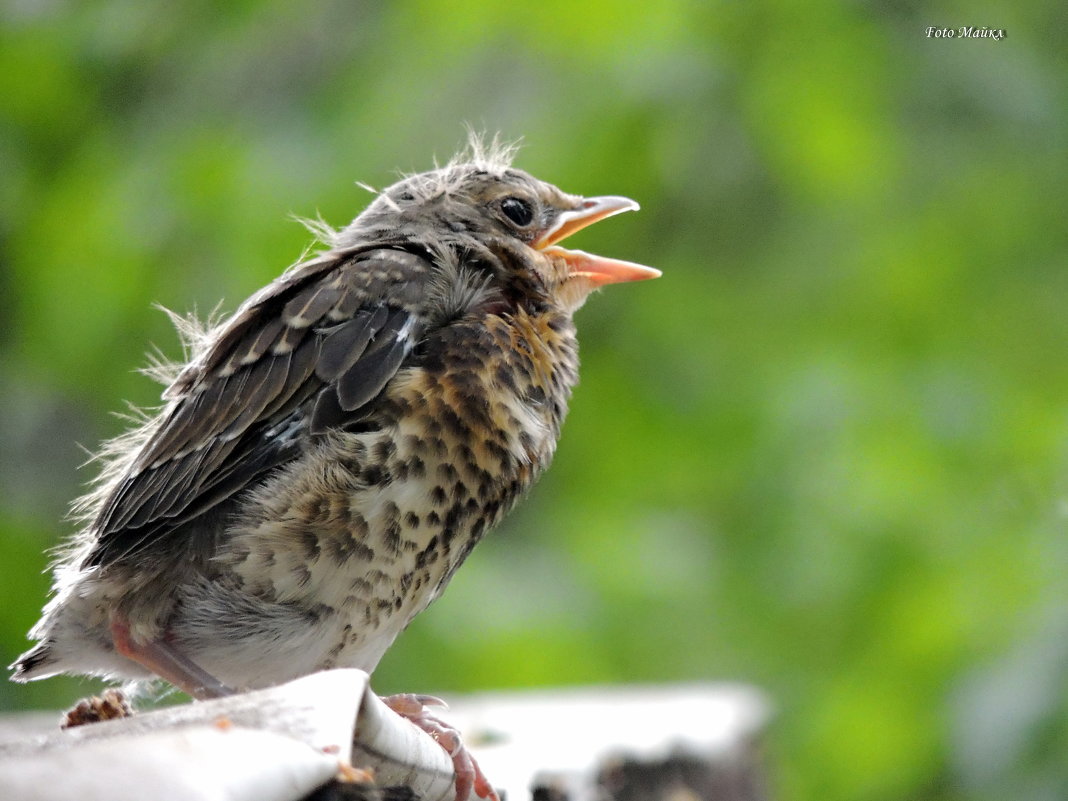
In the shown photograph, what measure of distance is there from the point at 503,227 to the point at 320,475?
0.79m

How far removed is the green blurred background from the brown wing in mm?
1577

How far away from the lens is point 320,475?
7.39 ft

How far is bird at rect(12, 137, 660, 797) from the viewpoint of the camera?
2.26 m

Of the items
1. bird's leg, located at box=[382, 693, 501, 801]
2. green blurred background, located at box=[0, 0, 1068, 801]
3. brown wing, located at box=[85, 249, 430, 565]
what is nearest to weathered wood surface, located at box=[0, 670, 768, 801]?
bird's leg, located at box=[382, 693, 501, 801]

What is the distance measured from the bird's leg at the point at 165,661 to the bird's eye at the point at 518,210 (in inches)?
42.9

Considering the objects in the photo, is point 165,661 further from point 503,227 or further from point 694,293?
point 694,293

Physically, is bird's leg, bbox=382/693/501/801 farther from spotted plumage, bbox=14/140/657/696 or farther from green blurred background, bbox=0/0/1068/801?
green blurred background, bbox=0/0/1068/801

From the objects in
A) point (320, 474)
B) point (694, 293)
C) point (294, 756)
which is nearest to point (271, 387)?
point (320, 474)

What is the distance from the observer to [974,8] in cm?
521

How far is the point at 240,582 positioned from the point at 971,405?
11.0 ft

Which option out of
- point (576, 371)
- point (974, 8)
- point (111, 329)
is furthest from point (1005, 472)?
point (111, 329)

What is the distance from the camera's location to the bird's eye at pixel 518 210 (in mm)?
2848

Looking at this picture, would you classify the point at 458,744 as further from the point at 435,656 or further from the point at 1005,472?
the point at 1005,472

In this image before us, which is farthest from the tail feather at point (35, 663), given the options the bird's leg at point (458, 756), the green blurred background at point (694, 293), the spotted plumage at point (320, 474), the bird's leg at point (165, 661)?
the green blurred background at point (694, 293)
